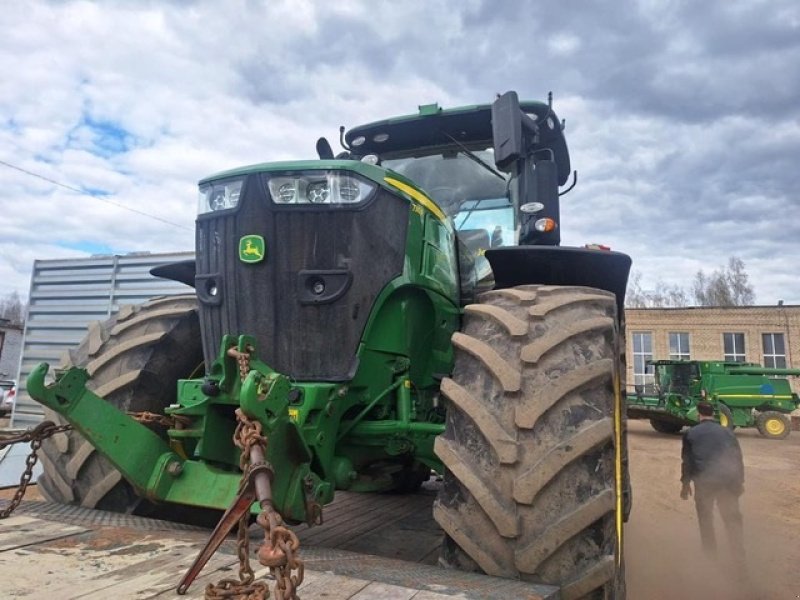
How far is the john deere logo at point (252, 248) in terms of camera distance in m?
2.69

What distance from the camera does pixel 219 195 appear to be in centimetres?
281

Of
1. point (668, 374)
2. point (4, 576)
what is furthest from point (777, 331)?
point (4, 576)

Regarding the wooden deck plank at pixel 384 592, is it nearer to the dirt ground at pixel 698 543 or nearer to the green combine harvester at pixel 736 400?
the dirt ground at pixel 698 543

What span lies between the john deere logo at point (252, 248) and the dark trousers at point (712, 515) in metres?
5.02

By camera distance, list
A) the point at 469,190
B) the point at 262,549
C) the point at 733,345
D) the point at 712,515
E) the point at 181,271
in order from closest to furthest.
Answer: the point at 262,549, the point at 181,271, the point at 469,190, the point at 712,515, the point at 733,345

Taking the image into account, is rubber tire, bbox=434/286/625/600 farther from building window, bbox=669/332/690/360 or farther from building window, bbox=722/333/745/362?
building window, bbox=722/333/745/362

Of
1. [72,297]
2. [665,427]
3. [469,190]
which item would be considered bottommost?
[665,427]

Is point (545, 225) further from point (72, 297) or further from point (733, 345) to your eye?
point (733, 345)

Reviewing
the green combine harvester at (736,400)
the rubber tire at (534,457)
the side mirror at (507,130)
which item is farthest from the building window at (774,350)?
the rubber tire at (534,457)

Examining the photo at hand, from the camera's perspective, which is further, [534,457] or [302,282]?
[302,282]

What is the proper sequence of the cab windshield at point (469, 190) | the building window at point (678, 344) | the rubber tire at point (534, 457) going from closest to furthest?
the rubber tire at point (534, 457), the cab windshield at point (469, 190), the building window at point (678, 344)

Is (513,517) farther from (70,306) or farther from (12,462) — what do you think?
(70,306)

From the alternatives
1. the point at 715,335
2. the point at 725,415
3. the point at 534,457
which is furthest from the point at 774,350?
the point at 534,457

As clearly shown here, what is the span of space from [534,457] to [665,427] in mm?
18216
